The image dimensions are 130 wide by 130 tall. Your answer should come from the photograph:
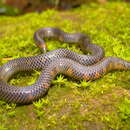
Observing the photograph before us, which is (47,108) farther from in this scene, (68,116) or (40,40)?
(40,40)

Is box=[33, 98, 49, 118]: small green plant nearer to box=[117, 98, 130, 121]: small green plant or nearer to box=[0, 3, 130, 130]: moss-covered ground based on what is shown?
box=[0, 3, 130, 130]: moss-covered ground

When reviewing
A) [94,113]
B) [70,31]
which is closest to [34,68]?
[94,113]

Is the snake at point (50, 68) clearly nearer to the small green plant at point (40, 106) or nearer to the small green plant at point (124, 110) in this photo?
the small green plant at point (40, 106)

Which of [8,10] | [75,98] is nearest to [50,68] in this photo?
[75,98]

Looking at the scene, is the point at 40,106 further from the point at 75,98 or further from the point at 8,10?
the point at 8,10

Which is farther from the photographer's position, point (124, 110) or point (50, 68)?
point (50, 68)

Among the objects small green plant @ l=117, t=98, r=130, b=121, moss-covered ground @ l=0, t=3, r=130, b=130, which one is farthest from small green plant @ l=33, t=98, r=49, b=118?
small green plant @ l=117, t=98, r=130, b=121

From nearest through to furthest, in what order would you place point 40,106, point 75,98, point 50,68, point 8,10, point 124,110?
point 124,110
point 40,106
point 75,98
point 50,68
point 8,10

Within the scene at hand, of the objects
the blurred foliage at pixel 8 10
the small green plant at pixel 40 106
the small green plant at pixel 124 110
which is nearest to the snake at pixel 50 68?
the small green plant at pixel 40 106
